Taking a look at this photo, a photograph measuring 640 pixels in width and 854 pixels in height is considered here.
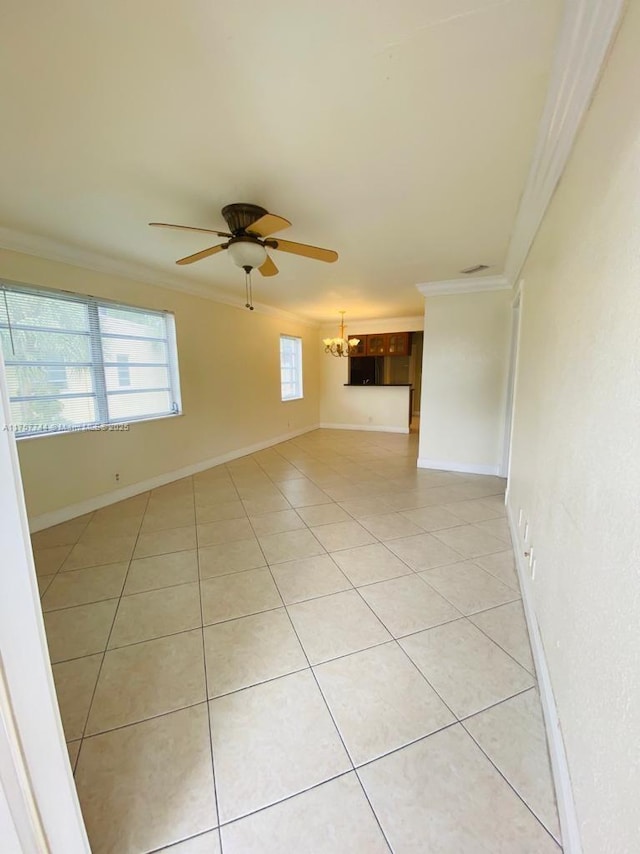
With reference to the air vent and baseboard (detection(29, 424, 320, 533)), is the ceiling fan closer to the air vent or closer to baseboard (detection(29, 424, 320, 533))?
the air vent

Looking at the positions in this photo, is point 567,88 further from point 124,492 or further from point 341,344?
point 341,344

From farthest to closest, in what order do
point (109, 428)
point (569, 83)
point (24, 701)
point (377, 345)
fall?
1. point (377, 345)
2. point (109, 428)
3. point (569, 83)
4. point (24, 701)

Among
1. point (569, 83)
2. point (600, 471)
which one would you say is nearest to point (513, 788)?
point (600, 471)

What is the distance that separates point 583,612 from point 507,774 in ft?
2.15

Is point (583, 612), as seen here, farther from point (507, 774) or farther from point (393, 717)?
point (393, 717)

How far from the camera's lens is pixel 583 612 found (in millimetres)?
989

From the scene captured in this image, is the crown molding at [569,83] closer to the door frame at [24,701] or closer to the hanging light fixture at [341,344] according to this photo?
the door frame at [24,701]

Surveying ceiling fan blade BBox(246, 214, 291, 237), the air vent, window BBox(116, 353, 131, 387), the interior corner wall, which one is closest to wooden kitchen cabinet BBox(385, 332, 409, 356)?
the interior corner wall

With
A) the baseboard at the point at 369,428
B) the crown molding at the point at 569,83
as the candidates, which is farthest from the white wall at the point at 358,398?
the crown molding at the point at 569,83

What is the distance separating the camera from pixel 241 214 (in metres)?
2.17

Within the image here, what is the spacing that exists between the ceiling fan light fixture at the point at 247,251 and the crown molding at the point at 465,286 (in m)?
2.62

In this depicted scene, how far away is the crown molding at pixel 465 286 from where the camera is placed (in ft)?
12.9

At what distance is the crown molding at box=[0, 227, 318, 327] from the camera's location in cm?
271

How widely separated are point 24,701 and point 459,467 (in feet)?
14.9
